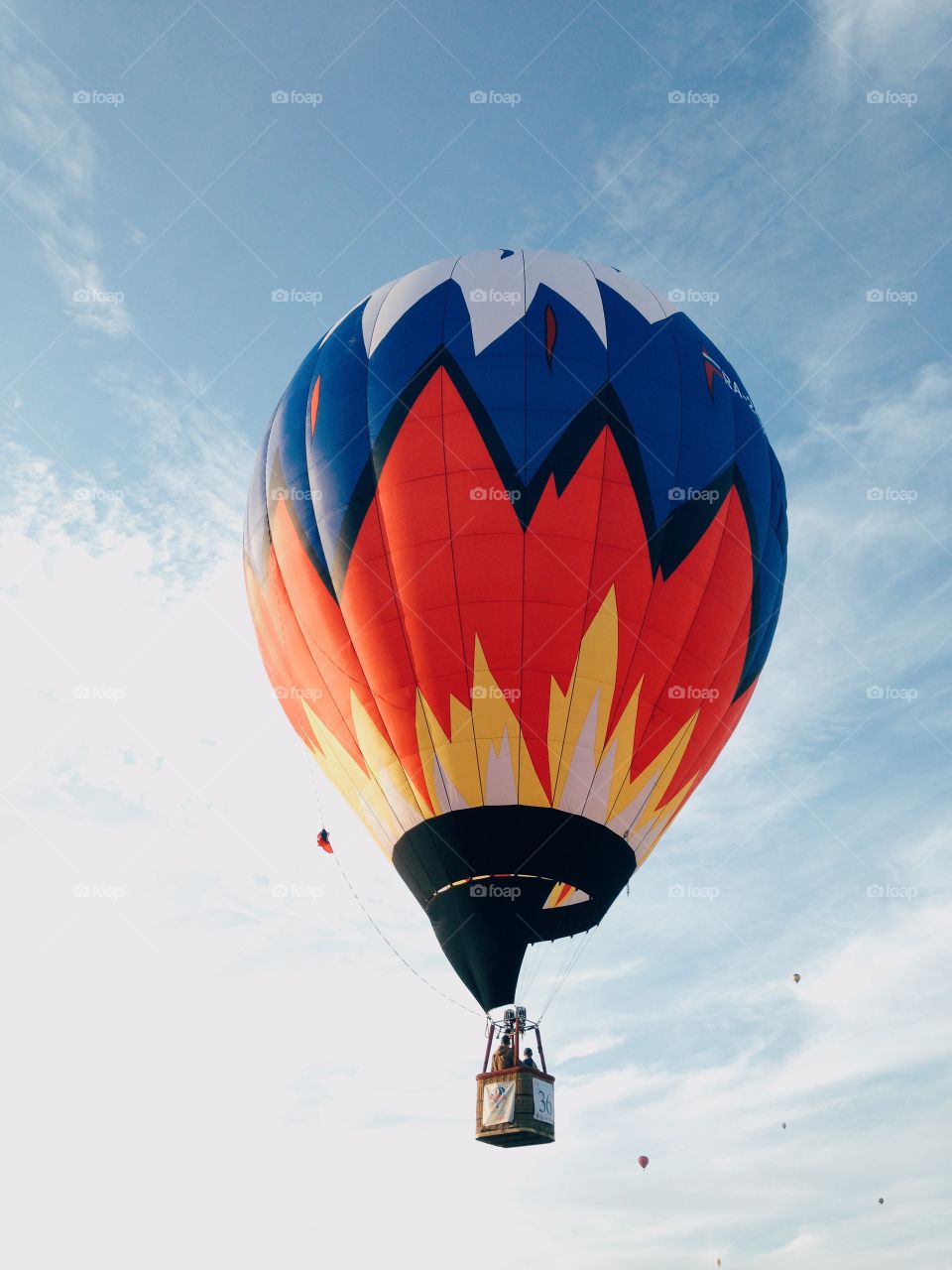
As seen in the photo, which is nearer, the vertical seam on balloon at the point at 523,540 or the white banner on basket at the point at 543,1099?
the white banner on basket at the point at 543,1099

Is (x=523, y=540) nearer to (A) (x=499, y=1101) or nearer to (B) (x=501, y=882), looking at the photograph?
(B) (x=501, y=882)

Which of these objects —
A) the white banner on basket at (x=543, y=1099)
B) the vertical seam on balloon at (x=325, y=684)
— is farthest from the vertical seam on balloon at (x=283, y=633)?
the white banner on basket at (x=543, y=1099)

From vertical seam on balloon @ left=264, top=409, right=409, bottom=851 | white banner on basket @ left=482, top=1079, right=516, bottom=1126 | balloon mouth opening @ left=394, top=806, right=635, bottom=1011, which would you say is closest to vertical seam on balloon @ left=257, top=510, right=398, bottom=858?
vertical seam on balloon @ left=264, top=409, right=409, bottom=851

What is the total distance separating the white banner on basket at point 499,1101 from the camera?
14.3 metres

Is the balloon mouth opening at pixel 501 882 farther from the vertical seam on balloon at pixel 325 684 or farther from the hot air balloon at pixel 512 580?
the vertical seam on balloon at pixel 325 684

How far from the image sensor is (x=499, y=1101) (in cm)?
1441

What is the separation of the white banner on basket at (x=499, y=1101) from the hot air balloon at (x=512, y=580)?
3.34 ft

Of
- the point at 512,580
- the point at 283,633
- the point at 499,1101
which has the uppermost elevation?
the point at 283,633

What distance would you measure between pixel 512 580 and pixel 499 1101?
5.95 m

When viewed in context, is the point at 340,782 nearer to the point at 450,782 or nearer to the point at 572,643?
the point at 450,782

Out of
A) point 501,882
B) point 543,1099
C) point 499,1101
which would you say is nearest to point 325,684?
point 501,882

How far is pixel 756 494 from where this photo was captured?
17219 millimetres

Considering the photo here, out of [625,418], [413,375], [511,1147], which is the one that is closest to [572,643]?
[625,418]

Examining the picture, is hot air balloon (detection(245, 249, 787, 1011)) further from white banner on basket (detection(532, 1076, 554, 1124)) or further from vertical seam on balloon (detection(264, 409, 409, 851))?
white banner on basket (detection(532, 1076, 554, 1124))
